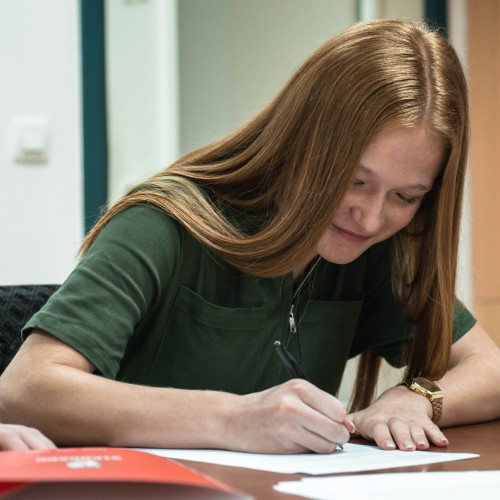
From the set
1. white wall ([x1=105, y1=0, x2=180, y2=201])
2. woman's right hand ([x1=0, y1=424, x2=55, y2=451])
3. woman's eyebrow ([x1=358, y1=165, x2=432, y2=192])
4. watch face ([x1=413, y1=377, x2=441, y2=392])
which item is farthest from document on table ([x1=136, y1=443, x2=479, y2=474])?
white wall ([x1=105, y1=0, x2=180, y2=201])

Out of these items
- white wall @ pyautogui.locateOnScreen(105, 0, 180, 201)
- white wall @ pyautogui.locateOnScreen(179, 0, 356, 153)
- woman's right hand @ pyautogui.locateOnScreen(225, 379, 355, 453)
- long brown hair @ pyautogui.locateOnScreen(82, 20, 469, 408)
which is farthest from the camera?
white wall @ pyautogui.locateOnScreen(179, 0, 356, 153)

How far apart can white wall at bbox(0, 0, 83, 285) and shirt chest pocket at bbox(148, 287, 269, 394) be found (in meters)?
1.34

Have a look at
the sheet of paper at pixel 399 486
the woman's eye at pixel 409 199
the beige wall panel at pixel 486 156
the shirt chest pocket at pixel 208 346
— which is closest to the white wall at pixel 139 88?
the beige wall panel at pixel 486 156

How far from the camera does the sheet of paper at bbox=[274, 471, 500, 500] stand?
79 cm

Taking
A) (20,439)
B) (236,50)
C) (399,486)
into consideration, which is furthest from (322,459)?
(236,50)

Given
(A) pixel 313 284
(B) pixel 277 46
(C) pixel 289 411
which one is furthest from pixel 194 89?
(C) pixel 289 411

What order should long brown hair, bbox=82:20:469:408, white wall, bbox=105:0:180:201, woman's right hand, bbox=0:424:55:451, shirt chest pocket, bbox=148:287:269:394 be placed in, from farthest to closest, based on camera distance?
white wall, bbox=105:0:180:201, shirt chest pocket, bbox=148:287:269:394, long brown hair, bbox=82:20:469:408, woman's right hand, bbox=0:424:55:451

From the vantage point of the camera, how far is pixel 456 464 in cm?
100

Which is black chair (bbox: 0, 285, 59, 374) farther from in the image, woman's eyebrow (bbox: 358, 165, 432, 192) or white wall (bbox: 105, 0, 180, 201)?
white wall (bbox: 105, 0, 180, 201)

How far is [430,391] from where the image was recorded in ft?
4.45

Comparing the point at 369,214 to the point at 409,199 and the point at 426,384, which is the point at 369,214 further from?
the point at 426,384

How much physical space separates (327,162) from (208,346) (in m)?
0.34

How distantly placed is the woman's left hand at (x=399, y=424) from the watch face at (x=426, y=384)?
0.04 metres

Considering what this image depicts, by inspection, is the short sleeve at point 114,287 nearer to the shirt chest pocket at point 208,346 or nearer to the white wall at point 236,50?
the shirt chest pocket at point 208,346
